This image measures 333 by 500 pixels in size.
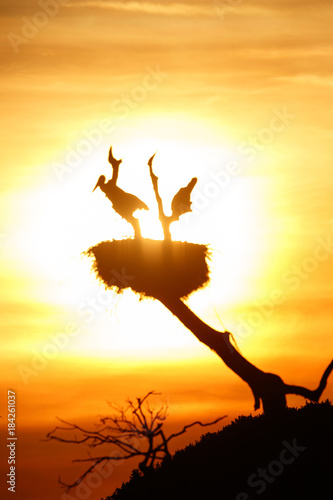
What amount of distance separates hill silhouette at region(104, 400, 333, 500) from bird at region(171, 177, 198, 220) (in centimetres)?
480

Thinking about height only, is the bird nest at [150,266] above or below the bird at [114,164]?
below

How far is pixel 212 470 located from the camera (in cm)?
1634

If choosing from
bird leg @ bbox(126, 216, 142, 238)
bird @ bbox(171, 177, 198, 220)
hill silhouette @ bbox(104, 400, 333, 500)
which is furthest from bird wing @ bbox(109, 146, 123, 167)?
hill silhouette @ bbox(104, 400, 333, 500)

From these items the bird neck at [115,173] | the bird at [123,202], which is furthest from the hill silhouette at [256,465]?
the bird neck at [115,173]

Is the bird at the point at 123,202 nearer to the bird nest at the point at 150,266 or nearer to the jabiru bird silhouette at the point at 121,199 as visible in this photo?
the jabiru bird silhouette at the point at 121,199

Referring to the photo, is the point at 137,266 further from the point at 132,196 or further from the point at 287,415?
the point at 287,415

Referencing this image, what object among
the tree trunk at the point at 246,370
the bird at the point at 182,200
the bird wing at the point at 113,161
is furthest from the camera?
the bird at the point at 182,200

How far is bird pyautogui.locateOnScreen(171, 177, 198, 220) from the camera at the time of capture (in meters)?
17.3

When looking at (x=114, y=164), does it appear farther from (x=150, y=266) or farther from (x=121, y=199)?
(x=150, y=266)

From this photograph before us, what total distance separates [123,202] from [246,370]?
4410 millimetres

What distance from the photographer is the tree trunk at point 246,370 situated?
1684cm

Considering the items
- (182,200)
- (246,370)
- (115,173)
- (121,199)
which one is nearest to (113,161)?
(115,173)

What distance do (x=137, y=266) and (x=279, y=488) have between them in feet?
17.3

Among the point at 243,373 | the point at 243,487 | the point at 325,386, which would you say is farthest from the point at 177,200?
the point at 243,487
